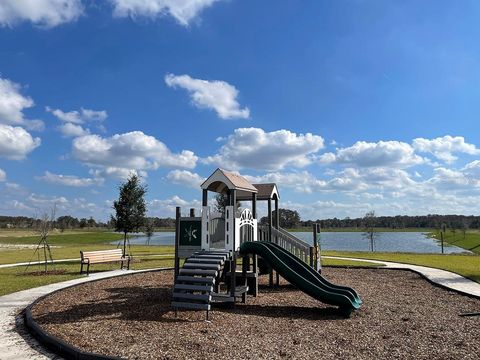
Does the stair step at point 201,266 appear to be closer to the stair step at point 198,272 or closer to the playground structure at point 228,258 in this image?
the playground structure at point 228,258

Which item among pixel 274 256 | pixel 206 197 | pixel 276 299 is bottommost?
pixel 276 299

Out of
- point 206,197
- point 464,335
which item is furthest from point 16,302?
point 464,335

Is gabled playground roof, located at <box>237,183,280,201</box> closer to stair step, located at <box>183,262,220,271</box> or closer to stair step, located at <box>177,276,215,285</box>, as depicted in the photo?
stair step, located at <box>183,262,220,271</box>

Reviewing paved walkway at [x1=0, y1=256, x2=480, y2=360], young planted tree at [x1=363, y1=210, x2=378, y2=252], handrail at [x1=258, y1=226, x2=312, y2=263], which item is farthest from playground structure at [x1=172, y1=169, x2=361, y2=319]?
young planted tree at [x1=363, y1=210, x2=378, y2=252]

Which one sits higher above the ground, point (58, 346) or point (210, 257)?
point (210, 257)

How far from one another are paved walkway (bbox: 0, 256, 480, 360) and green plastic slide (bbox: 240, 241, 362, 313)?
412 centimetres

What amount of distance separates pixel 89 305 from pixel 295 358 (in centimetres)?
573

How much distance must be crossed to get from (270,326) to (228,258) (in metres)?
2.76

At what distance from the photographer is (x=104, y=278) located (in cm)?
1399

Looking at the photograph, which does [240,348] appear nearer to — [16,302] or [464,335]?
[464,335]

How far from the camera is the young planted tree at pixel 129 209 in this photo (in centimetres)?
2342

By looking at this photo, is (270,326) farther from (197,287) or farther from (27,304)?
(27,304)

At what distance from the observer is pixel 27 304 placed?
374 inches

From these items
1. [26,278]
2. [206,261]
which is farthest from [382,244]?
[206,261]
